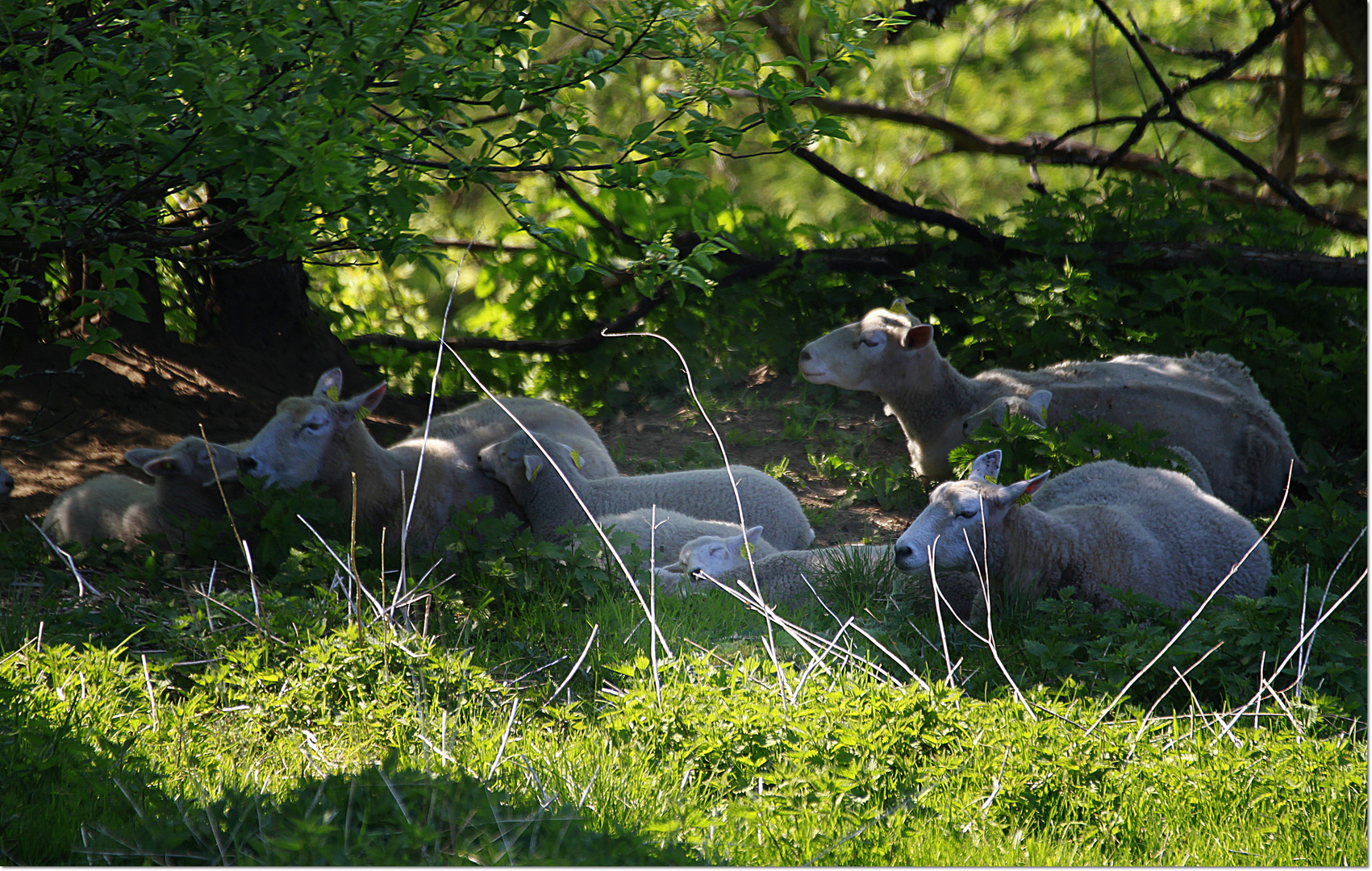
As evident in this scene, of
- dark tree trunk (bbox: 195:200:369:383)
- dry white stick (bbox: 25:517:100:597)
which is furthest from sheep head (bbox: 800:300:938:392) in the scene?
dry white stick (bbox: 25:517:100:597)

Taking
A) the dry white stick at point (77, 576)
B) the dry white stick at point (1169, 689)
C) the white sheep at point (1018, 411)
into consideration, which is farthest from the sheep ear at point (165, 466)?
the dry white stick at point (1169, 689)

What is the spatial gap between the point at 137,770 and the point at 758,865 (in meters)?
1.83

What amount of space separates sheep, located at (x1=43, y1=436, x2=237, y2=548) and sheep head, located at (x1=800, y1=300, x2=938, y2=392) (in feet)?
12.4

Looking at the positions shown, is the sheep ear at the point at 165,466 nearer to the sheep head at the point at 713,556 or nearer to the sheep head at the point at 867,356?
the sheep head at the point at 713,556

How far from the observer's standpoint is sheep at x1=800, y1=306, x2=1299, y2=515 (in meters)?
6.56

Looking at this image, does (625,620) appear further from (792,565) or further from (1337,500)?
(1337,500)

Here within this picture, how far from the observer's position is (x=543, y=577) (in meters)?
4.63

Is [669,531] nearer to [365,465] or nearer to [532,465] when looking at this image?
[532,465]

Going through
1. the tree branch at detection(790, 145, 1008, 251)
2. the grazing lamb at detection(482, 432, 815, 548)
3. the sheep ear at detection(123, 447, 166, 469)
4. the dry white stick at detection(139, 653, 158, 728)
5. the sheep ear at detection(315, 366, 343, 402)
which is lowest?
the grazing lamb at detection(482, 432, 815, 548)

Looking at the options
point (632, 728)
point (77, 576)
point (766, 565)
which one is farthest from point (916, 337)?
point (77, 576)

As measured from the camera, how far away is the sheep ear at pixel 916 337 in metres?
7.07

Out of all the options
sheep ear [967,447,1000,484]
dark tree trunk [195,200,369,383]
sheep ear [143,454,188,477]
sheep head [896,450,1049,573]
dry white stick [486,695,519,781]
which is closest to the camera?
dry white stick [486,695,519,781]

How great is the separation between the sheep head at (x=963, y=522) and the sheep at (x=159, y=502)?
3.51 m

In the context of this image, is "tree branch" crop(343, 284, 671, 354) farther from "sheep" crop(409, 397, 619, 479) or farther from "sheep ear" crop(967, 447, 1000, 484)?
"sheep ear" crop(967, 447, 1000, 484)
